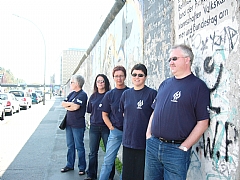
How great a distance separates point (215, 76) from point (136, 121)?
1.25m

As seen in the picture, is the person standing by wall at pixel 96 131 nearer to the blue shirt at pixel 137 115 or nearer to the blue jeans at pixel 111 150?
the blue jeans at pixel 111 150

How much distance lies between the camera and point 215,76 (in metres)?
2.44

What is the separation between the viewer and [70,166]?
525 cm

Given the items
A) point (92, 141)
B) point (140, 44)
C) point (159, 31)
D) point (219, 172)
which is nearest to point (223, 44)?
point (219, 172)

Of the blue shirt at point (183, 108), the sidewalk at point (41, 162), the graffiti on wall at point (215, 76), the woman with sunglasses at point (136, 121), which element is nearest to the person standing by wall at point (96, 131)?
the sidewalk at point (41, 162)

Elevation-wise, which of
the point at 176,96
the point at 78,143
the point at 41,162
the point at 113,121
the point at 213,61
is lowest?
the point at 41,162

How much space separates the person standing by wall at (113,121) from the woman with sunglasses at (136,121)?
1.61 ft

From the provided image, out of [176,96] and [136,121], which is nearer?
[176,96]

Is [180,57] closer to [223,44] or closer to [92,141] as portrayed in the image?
[223,44]

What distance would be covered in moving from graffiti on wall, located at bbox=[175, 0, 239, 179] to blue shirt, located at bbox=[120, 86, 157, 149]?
2.36ft

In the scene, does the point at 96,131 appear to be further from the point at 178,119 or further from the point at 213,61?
the point at 213,61

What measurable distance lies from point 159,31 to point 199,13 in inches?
50.5

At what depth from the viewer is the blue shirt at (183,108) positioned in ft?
8.02

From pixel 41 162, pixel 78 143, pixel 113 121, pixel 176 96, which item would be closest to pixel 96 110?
pixel 113 121
